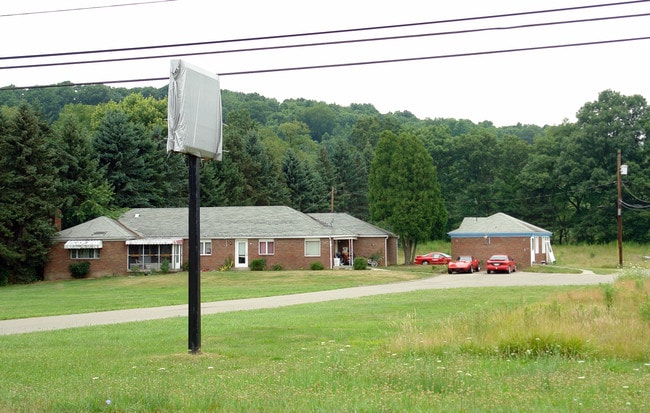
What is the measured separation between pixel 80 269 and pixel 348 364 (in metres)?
47.5

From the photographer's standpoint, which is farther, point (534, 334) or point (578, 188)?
point (578, 188)

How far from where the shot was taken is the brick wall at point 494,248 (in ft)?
205

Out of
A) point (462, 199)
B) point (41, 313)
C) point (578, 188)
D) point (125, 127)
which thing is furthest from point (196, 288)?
point (462, 199)

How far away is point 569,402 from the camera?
379 inches

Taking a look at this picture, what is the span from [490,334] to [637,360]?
282 centimetres

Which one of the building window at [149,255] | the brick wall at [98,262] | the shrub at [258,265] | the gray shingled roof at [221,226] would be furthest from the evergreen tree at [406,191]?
the brick wall at [98,262]

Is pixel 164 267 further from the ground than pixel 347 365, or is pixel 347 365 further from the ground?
pixel 164 267

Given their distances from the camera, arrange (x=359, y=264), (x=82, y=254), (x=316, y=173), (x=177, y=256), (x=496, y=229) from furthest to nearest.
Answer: (x=316, y=173), (x=496, y=229), (x=177, y=256), (x=82, y=254), (x=359, y=264)

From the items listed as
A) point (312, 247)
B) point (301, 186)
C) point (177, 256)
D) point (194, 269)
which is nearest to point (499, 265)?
point (312, 247)

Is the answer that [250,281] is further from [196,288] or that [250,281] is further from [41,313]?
[196,288]

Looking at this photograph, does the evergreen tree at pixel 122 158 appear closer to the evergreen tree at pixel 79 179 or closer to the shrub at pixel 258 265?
→ the evergreen tree at pixel 79 179

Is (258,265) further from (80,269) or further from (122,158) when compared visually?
(122,158)

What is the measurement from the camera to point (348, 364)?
508 inches

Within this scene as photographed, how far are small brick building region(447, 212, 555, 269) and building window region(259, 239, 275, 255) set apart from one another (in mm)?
16004
